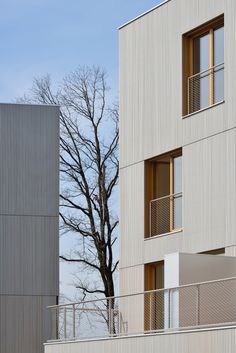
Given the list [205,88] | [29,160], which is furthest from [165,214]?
[29,160]

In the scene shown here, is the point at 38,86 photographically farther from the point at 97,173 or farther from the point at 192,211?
the point at 192,211

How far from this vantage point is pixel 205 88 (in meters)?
28.6

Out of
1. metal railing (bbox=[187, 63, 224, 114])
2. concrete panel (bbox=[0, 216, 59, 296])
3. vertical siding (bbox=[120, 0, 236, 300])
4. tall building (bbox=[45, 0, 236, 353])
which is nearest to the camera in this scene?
tall building (bbox=[45, 0, 236, 353])

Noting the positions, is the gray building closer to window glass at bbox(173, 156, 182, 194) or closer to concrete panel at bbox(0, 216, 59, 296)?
concrete panel at bbox(0, 216, 59, 296)

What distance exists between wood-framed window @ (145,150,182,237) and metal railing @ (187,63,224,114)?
1359 millimetres

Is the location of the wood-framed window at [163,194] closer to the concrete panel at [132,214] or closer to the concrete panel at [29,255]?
the concrete panel at [132,214]

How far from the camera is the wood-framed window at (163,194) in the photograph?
1164 inches

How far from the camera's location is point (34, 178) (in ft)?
121

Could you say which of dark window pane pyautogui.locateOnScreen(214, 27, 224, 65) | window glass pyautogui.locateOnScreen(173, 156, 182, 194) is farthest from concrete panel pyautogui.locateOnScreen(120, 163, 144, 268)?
dark window pane pyautogui.locateOnScreen(214, 27, 224, 65)

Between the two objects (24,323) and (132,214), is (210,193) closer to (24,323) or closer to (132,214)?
(132,214)

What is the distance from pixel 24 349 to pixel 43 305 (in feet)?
4.81

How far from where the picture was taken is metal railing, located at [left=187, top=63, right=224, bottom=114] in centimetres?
2803

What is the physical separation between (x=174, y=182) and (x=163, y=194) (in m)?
0.64

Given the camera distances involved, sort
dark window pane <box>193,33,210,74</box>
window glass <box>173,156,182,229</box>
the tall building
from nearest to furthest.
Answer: the tall building < dark window pane <box>193,33,210,74</box> < window glass <box>173,156,182,229</box>
